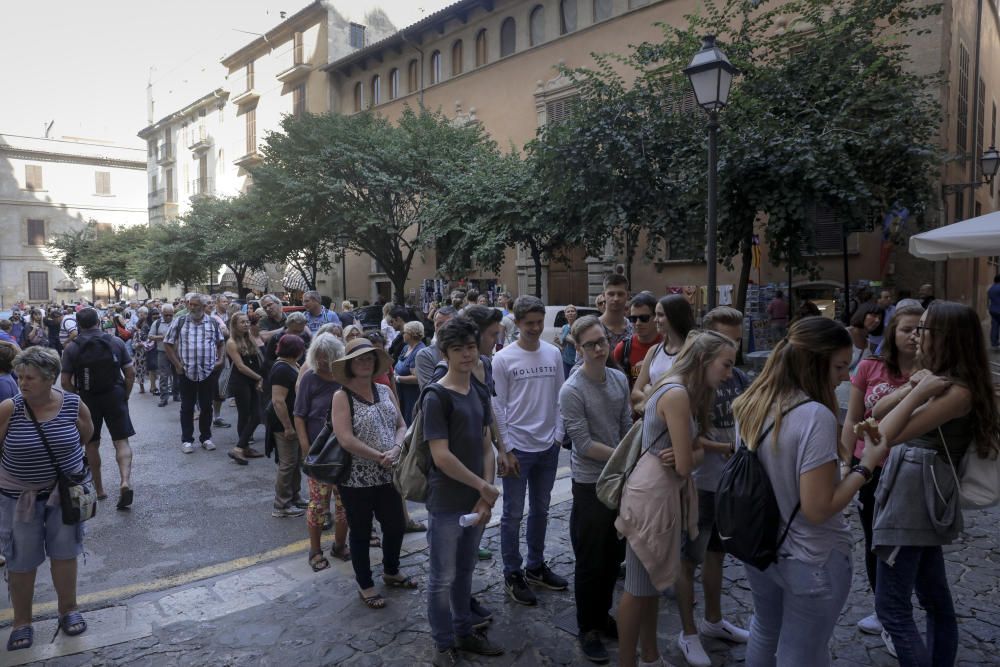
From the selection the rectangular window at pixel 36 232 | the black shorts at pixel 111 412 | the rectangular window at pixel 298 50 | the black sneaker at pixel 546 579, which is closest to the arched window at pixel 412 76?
the rectangular window at pixel 298 50

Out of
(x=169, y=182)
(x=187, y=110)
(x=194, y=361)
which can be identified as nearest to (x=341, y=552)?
(x=194, y=361)

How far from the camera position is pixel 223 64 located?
4309 cm

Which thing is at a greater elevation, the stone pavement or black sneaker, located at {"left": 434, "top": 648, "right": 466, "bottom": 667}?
black sneaker, located at {"left": 434, "top": 648, "right": 466, "bottom": 667}

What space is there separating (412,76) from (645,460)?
28561 millimetres

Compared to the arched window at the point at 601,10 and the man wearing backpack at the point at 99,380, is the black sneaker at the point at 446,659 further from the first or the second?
the arched window at the point at 601,10

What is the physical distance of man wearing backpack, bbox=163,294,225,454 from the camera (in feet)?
27.3

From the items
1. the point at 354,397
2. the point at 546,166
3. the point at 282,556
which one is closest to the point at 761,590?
the point at 354,397

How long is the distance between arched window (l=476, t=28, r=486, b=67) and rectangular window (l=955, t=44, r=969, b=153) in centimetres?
1529

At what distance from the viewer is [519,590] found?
4.05m

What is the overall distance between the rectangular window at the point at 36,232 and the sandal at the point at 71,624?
5910cm

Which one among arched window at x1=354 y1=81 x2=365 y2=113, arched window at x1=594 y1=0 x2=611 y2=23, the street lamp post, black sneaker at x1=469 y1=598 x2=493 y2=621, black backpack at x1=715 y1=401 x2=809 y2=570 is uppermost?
arched window at x1=354 y1=81 x2=365 y2=113

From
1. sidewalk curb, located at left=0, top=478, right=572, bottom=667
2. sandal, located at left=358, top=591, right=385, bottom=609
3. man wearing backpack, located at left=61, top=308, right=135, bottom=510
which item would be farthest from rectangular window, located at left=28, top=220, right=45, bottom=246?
sandal, located at left=358, top=591, right=385, bottom=609

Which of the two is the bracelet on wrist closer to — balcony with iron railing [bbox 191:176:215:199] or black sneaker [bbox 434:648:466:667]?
black sneaker [bbox 434:648:466:667]

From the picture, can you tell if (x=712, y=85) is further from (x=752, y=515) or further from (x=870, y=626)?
(x=752, y=515)
